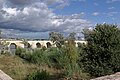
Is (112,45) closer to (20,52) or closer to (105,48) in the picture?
(105,48)

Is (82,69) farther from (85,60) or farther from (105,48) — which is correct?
(105,48)

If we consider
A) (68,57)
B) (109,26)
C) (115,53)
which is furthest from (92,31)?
(68,57)

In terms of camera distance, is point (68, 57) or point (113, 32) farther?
point (68, 57)

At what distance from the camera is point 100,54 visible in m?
12.9

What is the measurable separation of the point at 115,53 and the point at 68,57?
569 centimetres

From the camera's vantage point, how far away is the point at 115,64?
12.7 m

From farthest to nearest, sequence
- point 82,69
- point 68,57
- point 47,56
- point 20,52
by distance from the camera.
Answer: point 20,52, point 47,56, point 68,57, point 82,69

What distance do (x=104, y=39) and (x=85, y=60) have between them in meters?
1.39

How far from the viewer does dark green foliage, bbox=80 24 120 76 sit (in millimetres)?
12641

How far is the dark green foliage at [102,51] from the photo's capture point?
12.6 m

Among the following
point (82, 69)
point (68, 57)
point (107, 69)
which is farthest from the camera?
point (68, 57)

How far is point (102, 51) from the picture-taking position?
12750 mm

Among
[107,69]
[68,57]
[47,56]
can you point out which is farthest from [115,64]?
[47,56]

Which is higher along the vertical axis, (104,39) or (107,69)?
(104,39)
